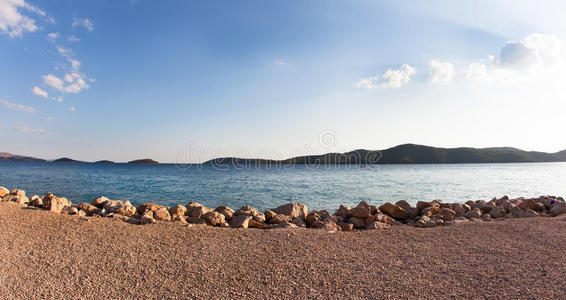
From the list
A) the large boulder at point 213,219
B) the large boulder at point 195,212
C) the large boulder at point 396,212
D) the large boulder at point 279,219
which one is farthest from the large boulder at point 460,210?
the large boulder at point 195,212

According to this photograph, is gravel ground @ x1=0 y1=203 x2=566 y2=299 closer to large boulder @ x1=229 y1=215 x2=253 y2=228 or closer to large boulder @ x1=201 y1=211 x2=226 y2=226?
large boulder @ x1=229 y1=215 x2=253 y2=228

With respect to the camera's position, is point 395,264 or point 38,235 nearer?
point 395,264

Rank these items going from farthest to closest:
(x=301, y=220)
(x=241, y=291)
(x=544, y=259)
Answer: (x=301, y=220) → (x=544, y=259) → (x=241, y=291)

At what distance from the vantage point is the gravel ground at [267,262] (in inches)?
149

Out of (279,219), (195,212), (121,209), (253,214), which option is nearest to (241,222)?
(253,214)

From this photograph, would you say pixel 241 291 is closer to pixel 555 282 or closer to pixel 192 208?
pixel 555 282

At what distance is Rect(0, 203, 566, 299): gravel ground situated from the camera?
12.5ft

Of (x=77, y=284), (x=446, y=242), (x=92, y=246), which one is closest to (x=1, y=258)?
(x=92, y=246)

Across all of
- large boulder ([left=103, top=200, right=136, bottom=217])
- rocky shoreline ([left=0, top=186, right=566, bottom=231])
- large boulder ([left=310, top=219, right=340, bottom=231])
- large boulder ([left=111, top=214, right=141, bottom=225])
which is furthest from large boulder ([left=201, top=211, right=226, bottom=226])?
large boulder ([left=310, top=219, right=340, bottom=231])

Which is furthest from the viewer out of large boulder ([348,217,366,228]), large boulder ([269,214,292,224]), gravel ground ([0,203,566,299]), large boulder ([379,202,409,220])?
large boulder ([379,202,409,220])

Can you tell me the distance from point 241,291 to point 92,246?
3.34 metres

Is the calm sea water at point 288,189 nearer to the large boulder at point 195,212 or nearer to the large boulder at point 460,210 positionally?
the large boulder at point 460,210

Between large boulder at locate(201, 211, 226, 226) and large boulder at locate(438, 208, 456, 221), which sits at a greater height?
large boulder at locate(201, 211, 226, 226)

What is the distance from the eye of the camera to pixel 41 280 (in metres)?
4.01
